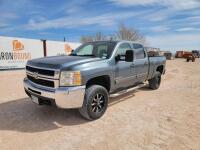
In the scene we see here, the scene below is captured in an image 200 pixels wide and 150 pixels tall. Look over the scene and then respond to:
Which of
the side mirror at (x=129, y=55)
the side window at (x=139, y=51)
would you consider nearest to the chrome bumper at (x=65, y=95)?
the side mirror at (x=129, y=55)

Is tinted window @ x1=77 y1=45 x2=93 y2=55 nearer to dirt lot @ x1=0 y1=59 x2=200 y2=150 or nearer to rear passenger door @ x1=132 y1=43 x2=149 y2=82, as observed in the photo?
rear passenger door @ x1=132 y1=43 x2=149 y2=82

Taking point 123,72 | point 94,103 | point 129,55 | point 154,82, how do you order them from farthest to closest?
point 154,82
point 123,72
point 129,55
point 94,103

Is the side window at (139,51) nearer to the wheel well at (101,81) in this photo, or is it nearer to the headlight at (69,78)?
the wheel well at (101,81)

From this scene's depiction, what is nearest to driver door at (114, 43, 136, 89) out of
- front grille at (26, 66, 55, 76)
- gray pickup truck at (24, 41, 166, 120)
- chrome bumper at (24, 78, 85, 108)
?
gray pickup truck at (24, 41, 166, 120)

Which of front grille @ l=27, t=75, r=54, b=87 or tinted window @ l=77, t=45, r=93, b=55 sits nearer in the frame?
front grille @ l=27, t=75, r=54, b=87

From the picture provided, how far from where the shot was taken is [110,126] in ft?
14.9

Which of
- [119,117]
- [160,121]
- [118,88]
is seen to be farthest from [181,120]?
[118,88]

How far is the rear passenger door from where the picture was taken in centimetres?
664

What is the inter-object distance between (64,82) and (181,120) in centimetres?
291

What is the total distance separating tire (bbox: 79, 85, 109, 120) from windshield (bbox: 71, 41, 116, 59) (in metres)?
1.00

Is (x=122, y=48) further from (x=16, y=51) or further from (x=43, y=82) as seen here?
(x=16, y=51)

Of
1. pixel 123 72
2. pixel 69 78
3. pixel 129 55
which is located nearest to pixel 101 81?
pixel 123 72

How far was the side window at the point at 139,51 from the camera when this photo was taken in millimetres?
6795

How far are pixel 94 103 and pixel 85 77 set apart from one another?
2.48 ft
